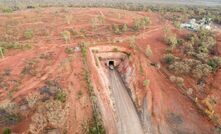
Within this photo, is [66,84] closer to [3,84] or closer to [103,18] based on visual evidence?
[3,84]

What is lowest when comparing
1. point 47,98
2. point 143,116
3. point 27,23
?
point 143,116

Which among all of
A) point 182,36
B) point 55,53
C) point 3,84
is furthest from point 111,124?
point 182,36

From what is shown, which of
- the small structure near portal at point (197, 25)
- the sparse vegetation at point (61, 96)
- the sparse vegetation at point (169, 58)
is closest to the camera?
the sparse vegetation at point (61, 96)

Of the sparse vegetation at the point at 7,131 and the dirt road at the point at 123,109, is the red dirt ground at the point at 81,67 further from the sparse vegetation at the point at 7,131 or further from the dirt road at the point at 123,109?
the dirt road at the point at 123,109

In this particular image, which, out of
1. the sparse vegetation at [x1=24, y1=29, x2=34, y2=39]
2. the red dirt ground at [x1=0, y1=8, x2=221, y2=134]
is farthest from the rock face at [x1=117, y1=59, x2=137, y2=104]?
the sparse vegetation at [x1=24, y1=29, x2=34, y2=39]

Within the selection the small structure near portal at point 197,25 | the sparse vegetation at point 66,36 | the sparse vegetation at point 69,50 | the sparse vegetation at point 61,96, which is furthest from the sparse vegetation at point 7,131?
the small structure near portal at point 197,25

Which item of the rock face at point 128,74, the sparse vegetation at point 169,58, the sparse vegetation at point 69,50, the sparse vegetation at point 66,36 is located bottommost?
the rock face at point 128,74

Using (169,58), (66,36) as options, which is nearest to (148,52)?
(169,58)
